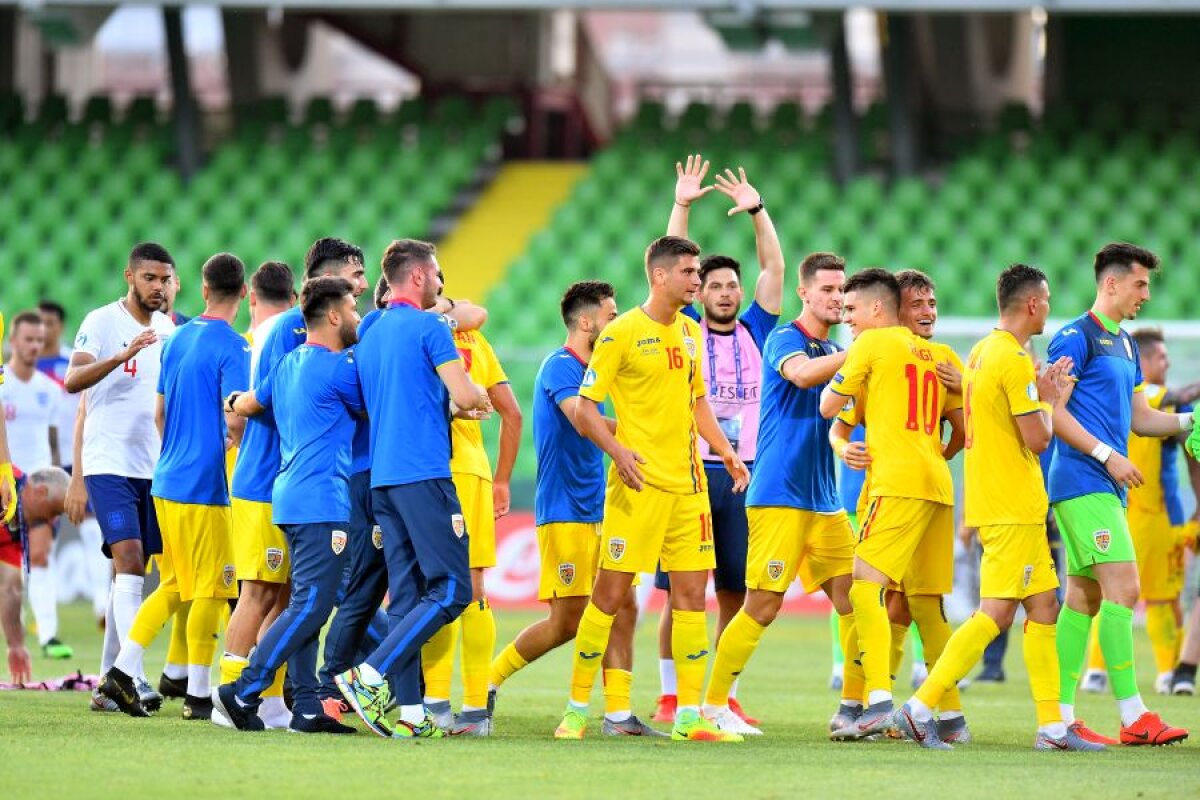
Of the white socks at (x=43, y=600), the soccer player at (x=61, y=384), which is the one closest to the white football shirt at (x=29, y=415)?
Result: the soccer player at (x=61, y=384)

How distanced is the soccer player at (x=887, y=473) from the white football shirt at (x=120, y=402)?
3.55 meters

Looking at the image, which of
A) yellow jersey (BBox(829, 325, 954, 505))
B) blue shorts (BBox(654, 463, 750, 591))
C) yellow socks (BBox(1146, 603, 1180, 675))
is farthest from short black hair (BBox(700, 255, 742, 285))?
yellow socks (BBox(1146, 603, 1180, 675))

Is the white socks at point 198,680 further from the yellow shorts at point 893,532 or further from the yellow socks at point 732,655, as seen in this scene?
the yellow shorts at point 893,532

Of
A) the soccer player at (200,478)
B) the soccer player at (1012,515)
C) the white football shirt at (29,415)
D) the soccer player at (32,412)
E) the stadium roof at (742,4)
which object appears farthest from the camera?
the stadium roof at (742,4)

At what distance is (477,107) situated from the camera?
27156 millimetres

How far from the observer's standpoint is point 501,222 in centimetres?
2445

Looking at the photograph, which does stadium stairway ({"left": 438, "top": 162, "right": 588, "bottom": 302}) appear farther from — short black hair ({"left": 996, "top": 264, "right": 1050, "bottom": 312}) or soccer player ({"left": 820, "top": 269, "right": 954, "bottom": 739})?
short black hair ({"left": 996, "top": 264, "right": 1050, "bottom": 312})

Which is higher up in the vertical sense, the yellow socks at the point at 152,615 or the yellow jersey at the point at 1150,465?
the yellow jersey at the point at 1150,465

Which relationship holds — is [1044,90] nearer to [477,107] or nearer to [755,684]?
[477,107]

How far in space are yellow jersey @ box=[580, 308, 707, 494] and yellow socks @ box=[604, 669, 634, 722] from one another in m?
0.96

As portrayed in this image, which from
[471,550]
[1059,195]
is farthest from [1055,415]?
[1059,195]

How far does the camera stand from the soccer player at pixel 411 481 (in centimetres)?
817

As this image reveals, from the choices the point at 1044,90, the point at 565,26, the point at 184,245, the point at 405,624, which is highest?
the point at 565,26

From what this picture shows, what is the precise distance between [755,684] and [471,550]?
11.4 feet
